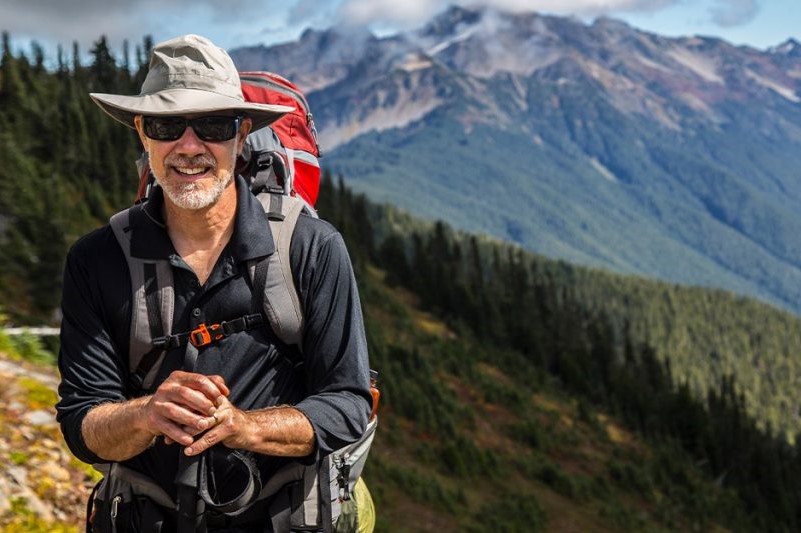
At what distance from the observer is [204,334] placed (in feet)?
12.9

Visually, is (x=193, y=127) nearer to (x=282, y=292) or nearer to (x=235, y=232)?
(x=235, y=232)

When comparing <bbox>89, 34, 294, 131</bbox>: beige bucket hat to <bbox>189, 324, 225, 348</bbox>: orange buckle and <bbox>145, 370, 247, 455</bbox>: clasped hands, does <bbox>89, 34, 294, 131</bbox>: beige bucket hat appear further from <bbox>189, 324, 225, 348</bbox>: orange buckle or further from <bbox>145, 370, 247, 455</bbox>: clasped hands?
<bbox>145, 370, 247, 455</bbox>: clasped hands

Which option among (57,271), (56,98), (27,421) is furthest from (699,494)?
(27,421)

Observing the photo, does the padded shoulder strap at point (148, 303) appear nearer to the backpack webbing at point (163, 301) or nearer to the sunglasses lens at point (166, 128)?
the backpack webbing at point (163, 301)

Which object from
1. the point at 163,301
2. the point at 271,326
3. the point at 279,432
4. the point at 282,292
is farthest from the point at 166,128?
the point at 279,432

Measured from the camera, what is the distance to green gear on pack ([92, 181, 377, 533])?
396 centimetres

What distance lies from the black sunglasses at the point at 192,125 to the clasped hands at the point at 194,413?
122 cm

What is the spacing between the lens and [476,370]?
7812 cm

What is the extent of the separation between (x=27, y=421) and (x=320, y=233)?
5524 mm

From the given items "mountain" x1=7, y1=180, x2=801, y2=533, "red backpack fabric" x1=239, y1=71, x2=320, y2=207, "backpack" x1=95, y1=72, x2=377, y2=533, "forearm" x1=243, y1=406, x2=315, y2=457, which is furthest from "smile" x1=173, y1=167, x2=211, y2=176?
"mountain" x1=7, y1=180, x2=801, y2=533

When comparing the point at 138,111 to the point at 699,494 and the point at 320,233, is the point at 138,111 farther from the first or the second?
the point at 699,494

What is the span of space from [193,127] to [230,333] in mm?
1016

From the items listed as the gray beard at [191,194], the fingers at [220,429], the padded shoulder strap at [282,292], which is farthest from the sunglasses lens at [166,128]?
the fingers at [220,429]

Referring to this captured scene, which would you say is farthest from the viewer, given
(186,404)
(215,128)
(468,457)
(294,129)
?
(468,457)
